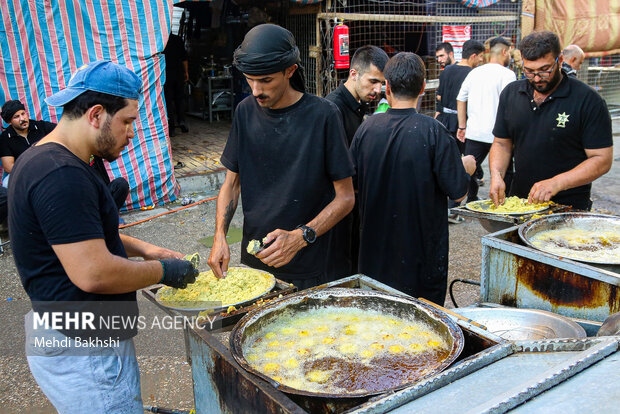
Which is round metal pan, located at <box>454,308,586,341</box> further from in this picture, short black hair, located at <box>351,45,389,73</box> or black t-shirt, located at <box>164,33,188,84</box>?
black t-shirt, located at <box>164,33,188,84</box>

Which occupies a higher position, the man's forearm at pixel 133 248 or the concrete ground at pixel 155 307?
the man's forearm at pixel 133 248

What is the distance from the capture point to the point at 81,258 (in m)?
1.77

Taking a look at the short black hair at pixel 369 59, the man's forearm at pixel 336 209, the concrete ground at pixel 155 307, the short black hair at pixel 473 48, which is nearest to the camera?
the man's forearm at pixel 336 209

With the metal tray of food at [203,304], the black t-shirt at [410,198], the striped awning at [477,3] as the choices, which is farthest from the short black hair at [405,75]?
the striped awning at [477,3]

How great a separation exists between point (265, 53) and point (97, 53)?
→ 4987 millimetres

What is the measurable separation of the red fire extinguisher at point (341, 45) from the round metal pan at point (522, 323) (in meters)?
6.60

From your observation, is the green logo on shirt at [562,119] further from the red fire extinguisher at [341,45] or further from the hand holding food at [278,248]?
the red fire extinguisher at [341,45]

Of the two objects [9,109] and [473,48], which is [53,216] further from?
[473,48]

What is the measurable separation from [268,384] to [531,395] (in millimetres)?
747

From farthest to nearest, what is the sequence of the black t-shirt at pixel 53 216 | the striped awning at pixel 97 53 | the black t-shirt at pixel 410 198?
the striped awning at pixel 97 53
the black t-shirt at pixel 410 198
the black t-shirt at pixel 53 216

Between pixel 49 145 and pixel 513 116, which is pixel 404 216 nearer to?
pixel 513 116

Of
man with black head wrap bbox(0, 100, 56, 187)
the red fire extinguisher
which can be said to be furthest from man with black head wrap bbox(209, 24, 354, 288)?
the red fire extinguisher

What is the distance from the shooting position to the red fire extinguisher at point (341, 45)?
8.21m

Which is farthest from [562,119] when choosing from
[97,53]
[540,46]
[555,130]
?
[97,53]
